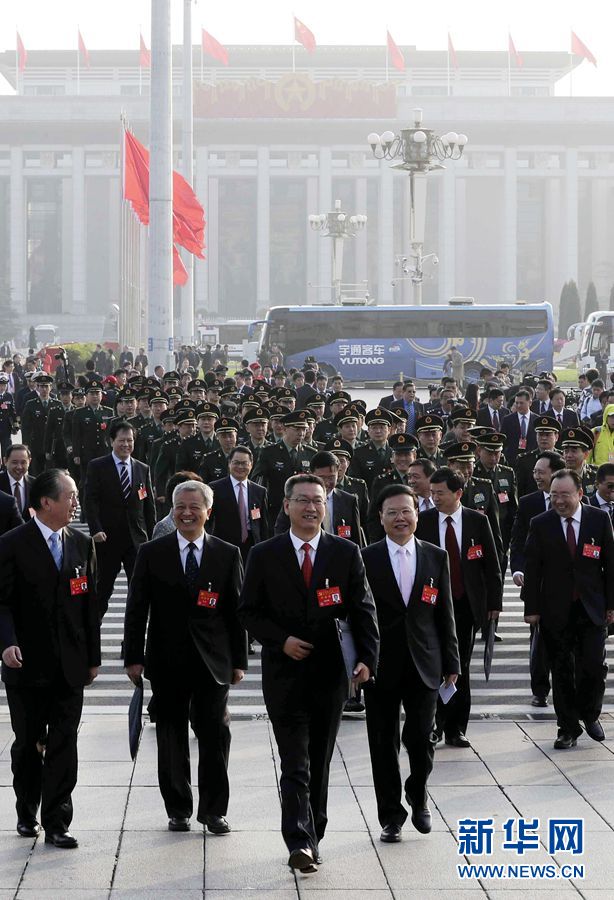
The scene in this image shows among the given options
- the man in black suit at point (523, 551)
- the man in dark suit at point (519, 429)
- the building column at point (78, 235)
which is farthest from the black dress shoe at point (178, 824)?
the building column at point (78, 235)

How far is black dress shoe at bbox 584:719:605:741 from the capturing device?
331 inches

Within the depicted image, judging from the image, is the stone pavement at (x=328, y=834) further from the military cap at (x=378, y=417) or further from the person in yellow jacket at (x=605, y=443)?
the person in yellow jacket at (x=605, y=443)

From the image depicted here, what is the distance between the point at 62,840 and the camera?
628 cm

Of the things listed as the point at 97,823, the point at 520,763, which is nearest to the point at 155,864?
the point at 97,823

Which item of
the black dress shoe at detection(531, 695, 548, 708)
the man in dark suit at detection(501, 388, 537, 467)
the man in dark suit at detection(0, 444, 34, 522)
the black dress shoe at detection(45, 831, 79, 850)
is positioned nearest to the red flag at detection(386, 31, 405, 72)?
the man in dark suit at detection(501, 388, 537, 467)

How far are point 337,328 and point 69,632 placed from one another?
137ft

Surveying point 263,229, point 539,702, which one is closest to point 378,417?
point 539,702

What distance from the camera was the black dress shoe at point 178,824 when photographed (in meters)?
6.56

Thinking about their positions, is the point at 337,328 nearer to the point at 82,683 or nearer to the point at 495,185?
the point at 82,683

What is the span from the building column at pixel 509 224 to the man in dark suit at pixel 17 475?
3866 inches

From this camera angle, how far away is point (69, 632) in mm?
6543

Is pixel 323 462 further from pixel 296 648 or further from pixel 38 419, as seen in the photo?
pixel 38 419

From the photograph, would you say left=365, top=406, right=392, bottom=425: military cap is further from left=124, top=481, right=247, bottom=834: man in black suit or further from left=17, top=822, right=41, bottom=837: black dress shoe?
left=17, top=822, right=41, bottom=837: black dress shoe

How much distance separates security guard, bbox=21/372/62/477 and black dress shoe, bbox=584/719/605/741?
1195cm
